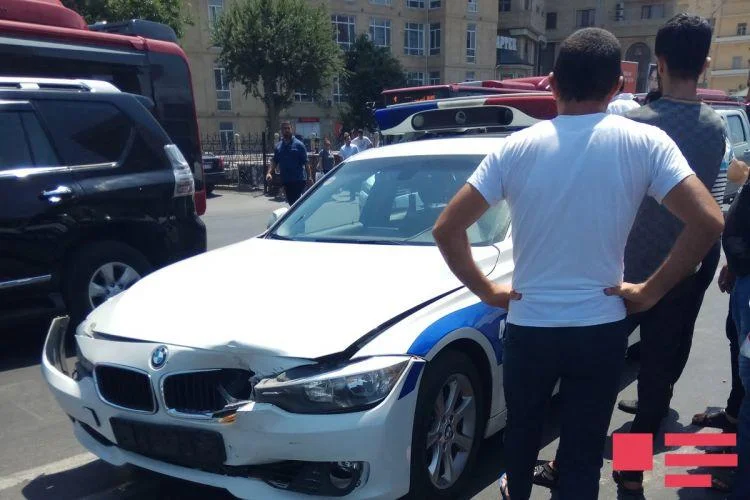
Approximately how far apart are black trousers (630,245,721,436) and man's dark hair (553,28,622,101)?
121 centimetres

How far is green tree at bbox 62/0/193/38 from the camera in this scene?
60.1ft

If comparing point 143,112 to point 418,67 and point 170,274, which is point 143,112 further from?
point 418,67

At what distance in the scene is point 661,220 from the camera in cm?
272

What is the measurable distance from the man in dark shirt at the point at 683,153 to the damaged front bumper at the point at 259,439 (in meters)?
1.16

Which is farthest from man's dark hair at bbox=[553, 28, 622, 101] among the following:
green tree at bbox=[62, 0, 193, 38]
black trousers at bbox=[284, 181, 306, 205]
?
green tree at bbox=[62, 0, 193, 38]

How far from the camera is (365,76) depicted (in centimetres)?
4566

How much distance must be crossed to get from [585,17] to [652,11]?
692 centimetres

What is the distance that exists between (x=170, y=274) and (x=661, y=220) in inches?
96.0

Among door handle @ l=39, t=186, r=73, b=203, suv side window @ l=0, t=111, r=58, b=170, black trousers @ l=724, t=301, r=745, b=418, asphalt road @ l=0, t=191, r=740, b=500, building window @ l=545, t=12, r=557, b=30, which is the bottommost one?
asphalt road @ l=0, t=191, r=740, b=500

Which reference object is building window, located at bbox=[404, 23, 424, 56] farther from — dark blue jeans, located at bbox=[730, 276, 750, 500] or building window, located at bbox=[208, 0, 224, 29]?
dark blue jeans, located at bbox=[730, 276, 750, 500]

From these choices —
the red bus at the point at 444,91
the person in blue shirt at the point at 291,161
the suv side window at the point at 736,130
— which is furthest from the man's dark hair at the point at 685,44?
the suv side window at the point at 736,130

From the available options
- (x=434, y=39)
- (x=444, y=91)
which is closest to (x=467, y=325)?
(x=444, y=91)

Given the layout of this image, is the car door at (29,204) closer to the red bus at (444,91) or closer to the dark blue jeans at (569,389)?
the dark blue jeans at (569,389)

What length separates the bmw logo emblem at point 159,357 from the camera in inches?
99.2
